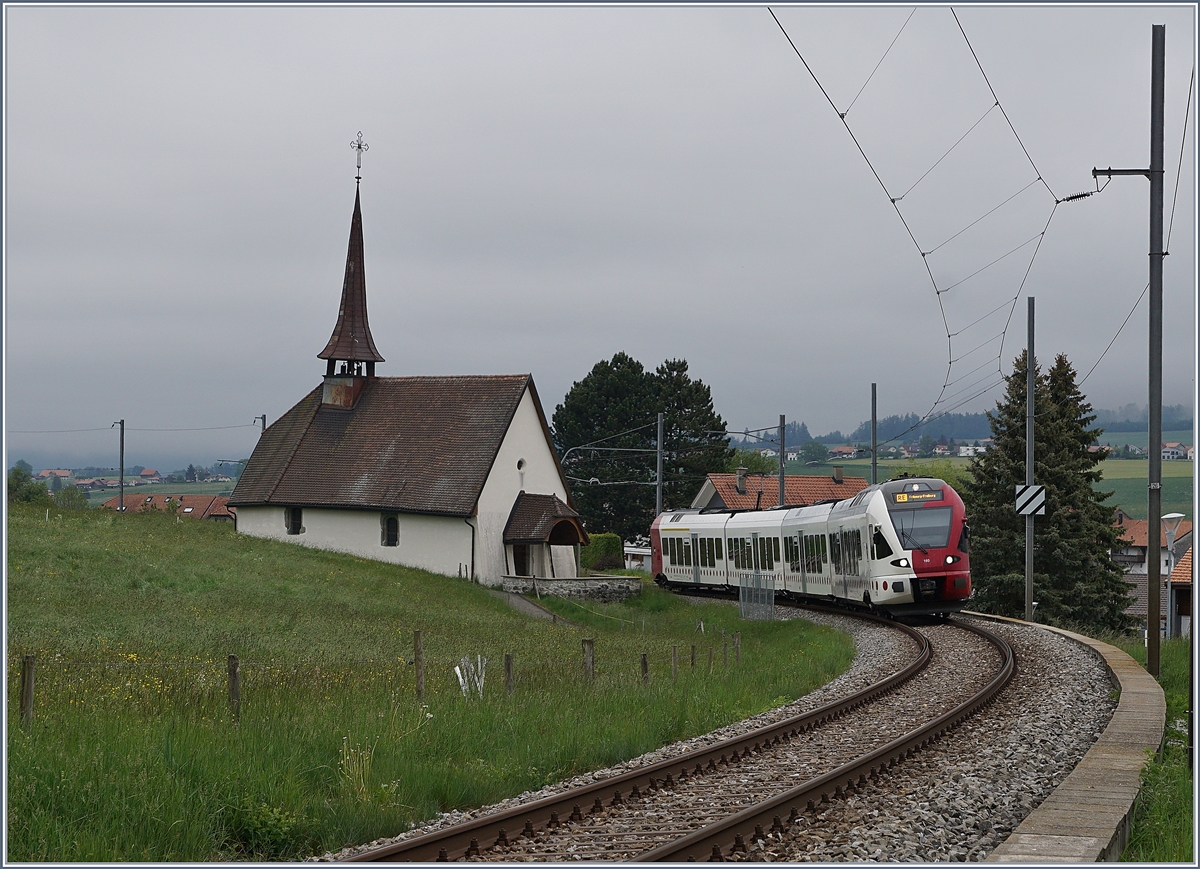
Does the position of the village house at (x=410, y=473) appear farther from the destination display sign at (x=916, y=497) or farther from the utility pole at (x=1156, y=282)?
the utility pole at (x=1156, y=282)

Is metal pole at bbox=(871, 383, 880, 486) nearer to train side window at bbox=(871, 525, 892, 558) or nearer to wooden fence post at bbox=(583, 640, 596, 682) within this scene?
train side window at bbox=(871, 525, 892, 558)

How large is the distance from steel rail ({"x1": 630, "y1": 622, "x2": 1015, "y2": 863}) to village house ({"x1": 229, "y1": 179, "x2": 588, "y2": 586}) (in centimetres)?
3087

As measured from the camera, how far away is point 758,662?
21109 mm

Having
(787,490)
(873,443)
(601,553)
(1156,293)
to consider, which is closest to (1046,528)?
(873,443)

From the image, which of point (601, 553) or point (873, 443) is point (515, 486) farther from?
point (601, 553)

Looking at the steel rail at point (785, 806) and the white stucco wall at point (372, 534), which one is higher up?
the white stucco wall at point (372, 534)

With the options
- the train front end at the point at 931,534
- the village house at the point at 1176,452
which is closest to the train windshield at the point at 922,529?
the train front end at the point at 931,534

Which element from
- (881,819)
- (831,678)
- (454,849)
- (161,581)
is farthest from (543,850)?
(161,581)

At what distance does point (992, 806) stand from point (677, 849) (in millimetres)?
3037

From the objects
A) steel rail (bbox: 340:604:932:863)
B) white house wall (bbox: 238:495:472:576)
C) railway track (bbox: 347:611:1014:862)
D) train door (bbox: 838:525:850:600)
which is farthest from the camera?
white house wall (bbox: 238:495:472:576)

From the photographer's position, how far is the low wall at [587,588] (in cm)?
3988

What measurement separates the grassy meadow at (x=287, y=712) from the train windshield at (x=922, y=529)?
113 inches

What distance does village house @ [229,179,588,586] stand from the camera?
42.8 m

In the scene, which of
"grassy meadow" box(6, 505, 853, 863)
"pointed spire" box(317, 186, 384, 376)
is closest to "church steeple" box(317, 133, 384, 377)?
"pointed spire" box(317, 186, 384, 376)
